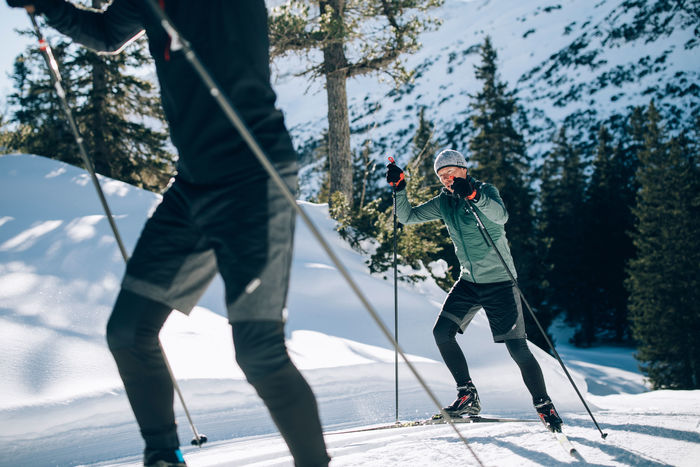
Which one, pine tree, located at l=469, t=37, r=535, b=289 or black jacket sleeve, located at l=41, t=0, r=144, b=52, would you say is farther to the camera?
pine tree, located at l=469, t=37, r=535, b=289

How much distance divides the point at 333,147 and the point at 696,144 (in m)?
36.1

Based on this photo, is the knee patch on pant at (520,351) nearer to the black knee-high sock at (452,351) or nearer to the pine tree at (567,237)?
the black knee-high sock at (452,351)

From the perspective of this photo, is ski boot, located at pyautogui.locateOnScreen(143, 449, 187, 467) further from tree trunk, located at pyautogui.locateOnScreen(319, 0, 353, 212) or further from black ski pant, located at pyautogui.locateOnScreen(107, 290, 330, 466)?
tree trunk, located at pyautogui.locateOnScreen(319, 0, 353, 212)

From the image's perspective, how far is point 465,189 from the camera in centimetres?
375

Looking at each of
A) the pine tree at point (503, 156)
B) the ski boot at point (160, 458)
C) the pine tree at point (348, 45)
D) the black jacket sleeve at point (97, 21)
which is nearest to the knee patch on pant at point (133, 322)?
the ski boot at point (160, 458)

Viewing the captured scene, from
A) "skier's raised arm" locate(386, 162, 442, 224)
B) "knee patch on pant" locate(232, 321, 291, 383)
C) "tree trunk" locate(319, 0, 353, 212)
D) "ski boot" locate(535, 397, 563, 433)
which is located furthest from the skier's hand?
"tree trunk" locate(319, 0, 353, 212)

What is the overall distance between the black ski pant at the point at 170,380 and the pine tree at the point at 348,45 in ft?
32.8

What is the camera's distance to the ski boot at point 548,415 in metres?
3.51

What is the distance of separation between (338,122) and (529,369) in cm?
904

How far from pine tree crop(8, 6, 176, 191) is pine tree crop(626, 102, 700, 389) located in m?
25.0

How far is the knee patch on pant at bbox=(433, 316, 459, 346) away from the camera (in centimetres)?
420

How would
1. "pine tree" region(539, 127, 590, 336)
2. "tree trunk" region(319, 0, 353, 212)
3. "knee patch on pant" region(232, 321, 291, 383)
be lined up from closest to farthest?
"knee patch on pant" region(232, 321, 291, 383), "tree trunk" region(319, 0, 353, 212), "pine tree" region(539, 127, 590, 336)

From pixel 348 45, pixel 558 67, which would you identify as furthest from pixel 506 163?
pixel 558 67

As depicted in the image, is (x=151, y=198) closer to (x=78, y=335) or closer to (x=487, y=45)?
(x=78, y=335)
